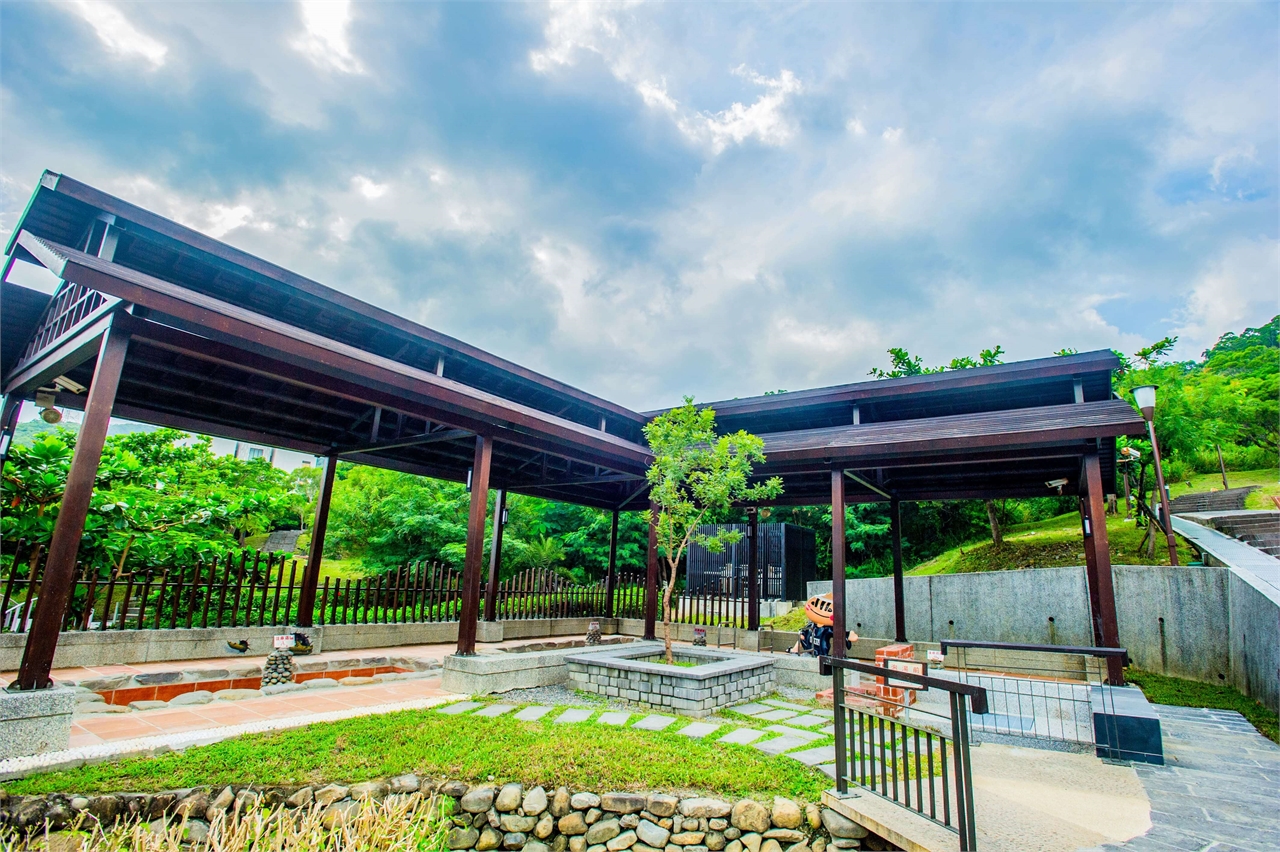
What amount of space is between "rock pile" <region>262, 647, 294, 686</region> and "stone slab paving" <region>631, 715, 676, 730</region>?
398 centimetres

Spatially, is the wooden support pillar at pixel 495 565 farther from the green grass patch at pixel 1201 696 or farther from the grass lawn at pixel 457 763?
the green grass patch at pixel 1201 696

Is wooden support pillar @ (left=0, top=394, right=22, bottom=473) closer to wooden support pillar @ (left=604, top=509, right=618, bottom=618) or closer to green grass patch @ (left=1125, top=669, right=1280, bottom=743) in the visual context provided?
wooden support pillar @ (left=604, top=509, right=618, bottom=618)

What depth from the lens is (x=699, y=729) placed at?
218 inches

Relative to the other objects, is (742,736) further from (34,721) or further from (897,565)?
(897,565)

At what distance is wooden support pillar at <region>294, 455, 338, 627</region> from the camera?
26.9 feet

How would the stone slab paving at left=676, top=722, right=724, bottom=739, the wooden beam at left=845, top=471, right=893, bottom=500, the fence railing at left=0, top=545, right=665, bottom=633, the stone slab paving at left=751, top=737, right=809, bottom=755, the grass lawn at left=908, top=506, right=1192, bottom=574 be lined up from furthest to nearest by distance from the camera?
1. the grass lawn at left=908, top=506, right=1192, bottom=574
2. the wooden beam at left=845, top=471, right=893, bottom=500
3. the fence railing at left=0, top=545, right=665, bottom=633
4. the stone slab paving at left=676, top=722, right=724, bottom=739
5. the stone slab paving at left=751, top=737, right=809, bottom=755

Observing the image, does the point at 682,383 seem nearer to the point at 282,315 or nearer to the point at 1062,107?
the point at 1062,107

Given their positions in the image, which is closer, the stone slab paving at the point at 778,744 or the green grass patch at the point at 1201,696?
the stone slab paving at the point at 778,744

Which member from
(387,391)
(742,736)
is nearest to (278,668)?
(387,391)

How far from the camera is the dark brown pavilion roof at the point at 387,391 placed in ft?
16.0

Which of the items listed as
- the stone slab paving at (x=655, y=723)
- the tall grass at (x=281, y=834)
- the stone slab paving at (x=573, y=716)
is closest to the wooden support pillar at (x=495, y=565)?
the stone slab paving at (x=573, y=716)

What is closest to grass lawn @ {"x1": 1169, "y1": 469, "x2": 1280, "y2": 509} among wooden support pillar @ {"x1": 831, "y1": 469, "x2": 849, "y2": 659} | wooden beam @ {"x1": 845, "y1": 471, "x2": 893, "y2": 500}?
wooden beam @ {"x1": 845, "y1": 471, "x2": 893, "y2": 500}

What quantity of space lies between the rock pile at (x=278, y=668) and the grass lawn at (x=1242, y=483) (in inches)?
820

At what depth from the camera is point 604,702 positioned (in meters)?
6.82
